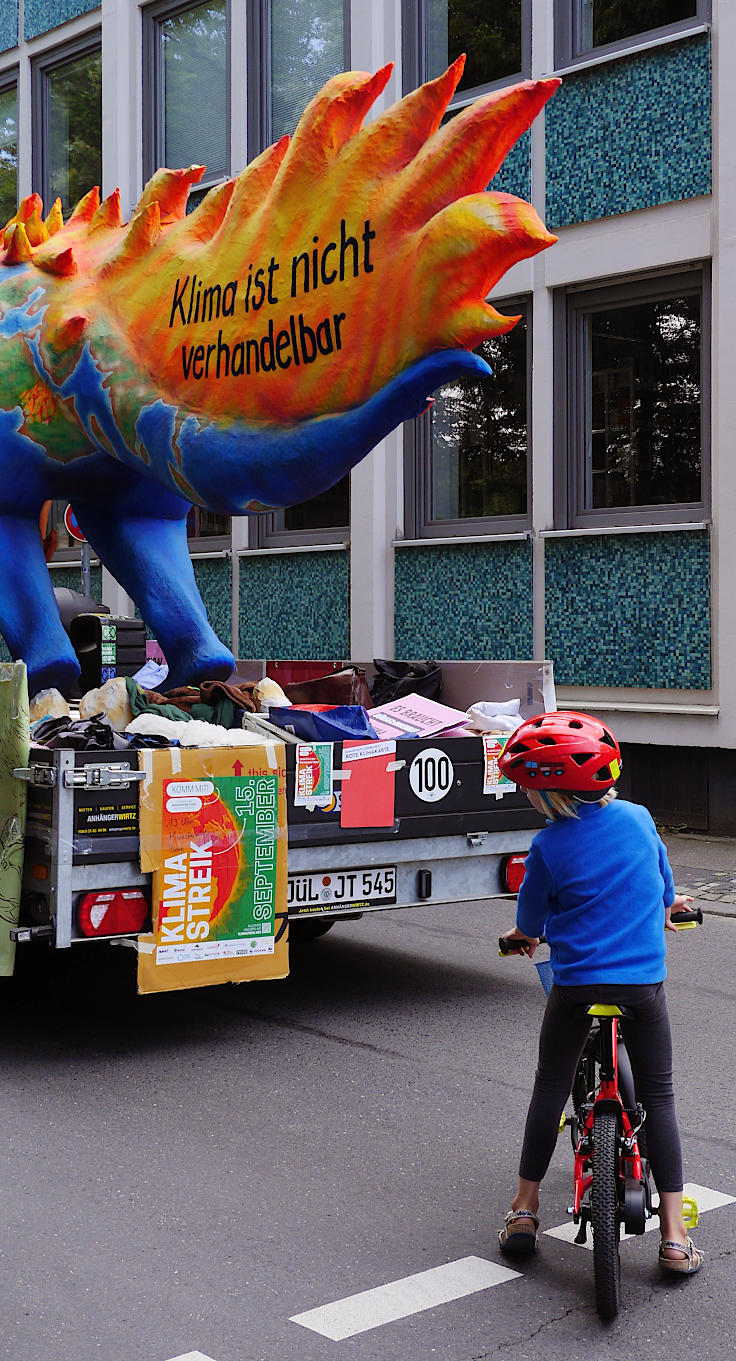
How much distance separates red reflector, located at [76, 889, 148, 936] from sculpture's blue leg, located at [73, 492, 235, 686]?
8.15 feet

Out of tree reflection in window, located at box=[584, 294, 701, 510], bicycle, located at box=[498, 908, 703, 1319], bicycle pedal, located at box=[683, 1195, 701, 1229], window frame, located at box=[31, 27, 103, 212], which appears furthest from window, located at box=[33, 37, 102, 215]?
bicycle pedal, located at box=[683, 1195, 701, 1229]

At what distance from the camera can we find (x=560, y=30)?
12211 millimetres

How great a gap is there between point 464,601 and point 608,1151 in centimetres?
959

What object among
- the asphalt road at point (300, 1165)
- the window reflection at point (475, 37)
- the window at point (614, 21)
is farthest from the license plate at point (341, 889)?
the window reflection at point (475, 37)

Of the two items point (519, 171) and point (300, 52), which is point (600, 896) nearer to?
point (519, 171)

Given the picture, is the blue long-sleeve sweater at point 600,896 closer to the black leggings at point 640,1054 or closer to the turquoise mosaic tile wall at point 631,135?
the black leggings at point 640,1054

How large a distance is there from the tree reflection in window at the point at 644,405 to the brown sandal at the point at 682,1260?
8.45 meters

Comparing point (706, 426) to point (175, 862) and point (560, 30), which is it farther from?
point (175, 862)

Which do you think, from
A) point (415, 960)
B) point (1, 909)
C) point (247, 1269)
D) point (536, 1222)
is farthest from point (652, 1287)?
point (415, 960)

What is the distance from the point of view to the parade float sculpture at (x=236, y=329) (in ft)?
17.3

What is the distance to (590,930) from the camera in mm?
3670

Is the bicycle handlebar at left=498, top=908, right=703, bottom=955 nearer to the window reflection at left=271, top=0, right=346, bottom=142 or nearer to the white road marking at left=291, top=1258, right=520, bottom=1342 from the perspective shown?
the white road marking at left=291, top=1258, right=520, bottom=1342

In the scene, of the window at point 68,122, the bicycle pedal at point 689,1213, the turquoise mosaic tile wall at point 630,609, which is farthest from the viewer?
the window at point 68,122

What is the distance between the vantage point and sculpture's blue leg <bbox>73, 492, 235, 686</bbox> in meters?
7.64
